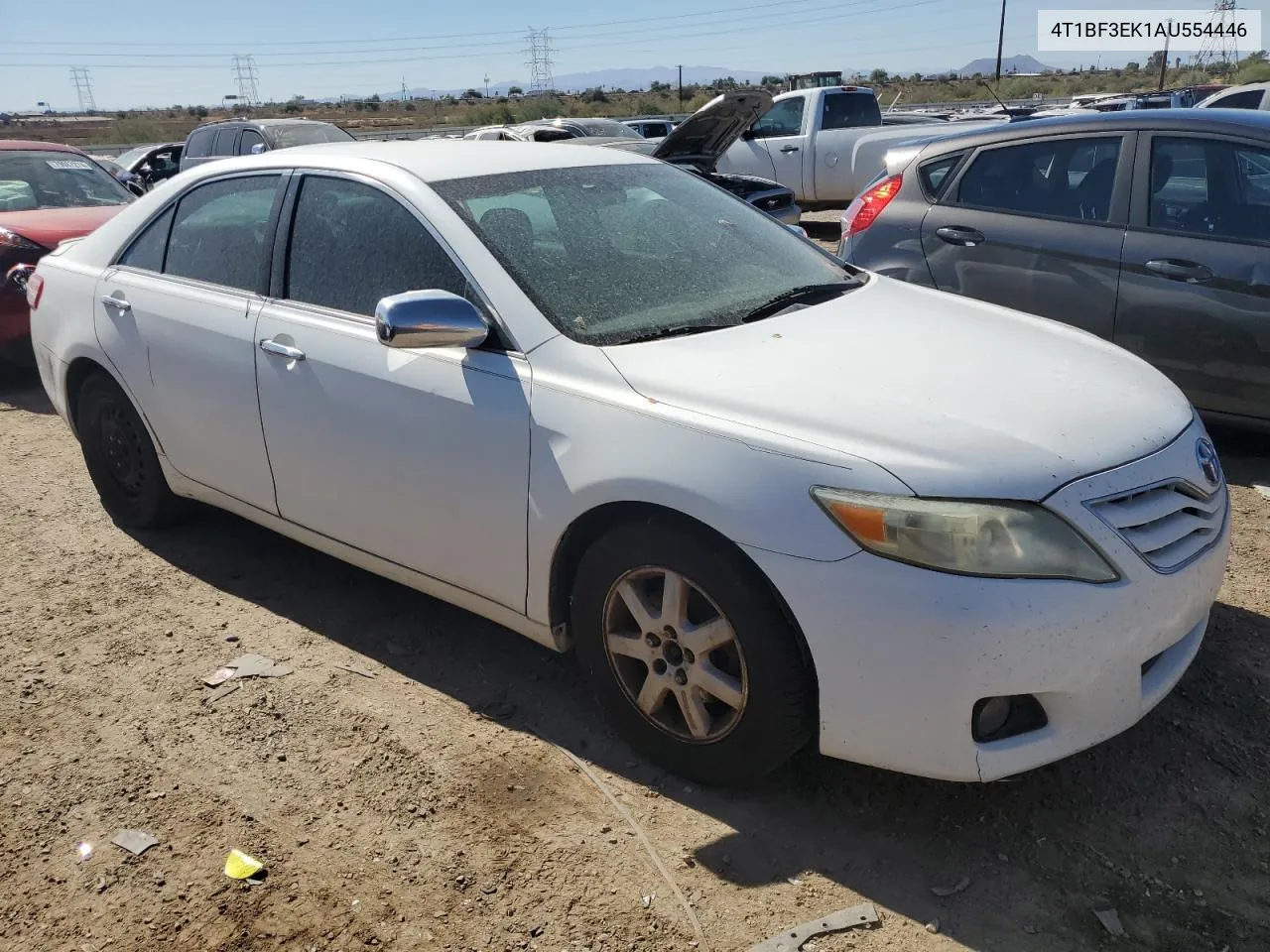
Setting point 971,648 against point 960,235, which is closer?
point 971,648

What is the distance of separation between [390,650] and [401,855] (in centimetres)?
114

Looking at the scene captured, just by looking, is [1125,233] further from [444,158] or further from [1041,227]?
[444,158]

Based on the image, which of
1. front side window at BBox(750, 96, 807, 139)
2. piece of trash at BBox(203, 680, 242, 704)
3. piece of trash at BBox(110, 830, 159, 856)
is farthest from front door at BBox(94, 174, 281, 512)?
front side window at BBox(750, 96, 807, 139)

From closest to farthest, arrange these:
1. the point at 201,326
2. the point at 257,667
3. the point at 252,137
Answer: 1. the point at 257,667
2. the point at 201,326
3. the point at 252,137

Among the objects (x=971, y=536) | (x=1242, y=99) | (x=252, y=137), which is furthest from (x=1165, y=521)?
(x=252, y=137)

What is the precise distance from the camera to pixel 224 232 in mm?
4105

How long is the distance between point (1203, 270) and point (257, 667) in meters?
4.35

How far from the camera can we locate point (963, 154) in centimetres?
579

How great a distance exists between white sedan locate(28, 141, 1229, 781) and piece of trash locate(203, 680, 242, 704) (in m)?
0.55

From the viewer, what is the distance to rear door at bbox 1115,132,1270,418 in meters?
4.79

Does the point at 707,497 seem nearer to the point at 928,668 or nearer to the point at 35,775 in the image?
the point at 928,668

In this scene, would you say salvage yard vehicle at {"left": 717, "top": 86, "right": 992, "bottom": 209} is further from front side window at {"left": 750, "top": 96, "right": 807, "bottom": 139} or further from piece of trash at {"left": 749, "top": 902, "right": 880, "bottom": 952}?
piece of trash at {"left": 749, "top": 902, "right": 880, "bottom": 952}

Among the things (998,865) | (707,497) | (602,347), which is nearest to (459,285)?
(602,347)

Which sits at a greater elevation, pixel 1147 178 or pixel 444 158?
pixel 444 158
